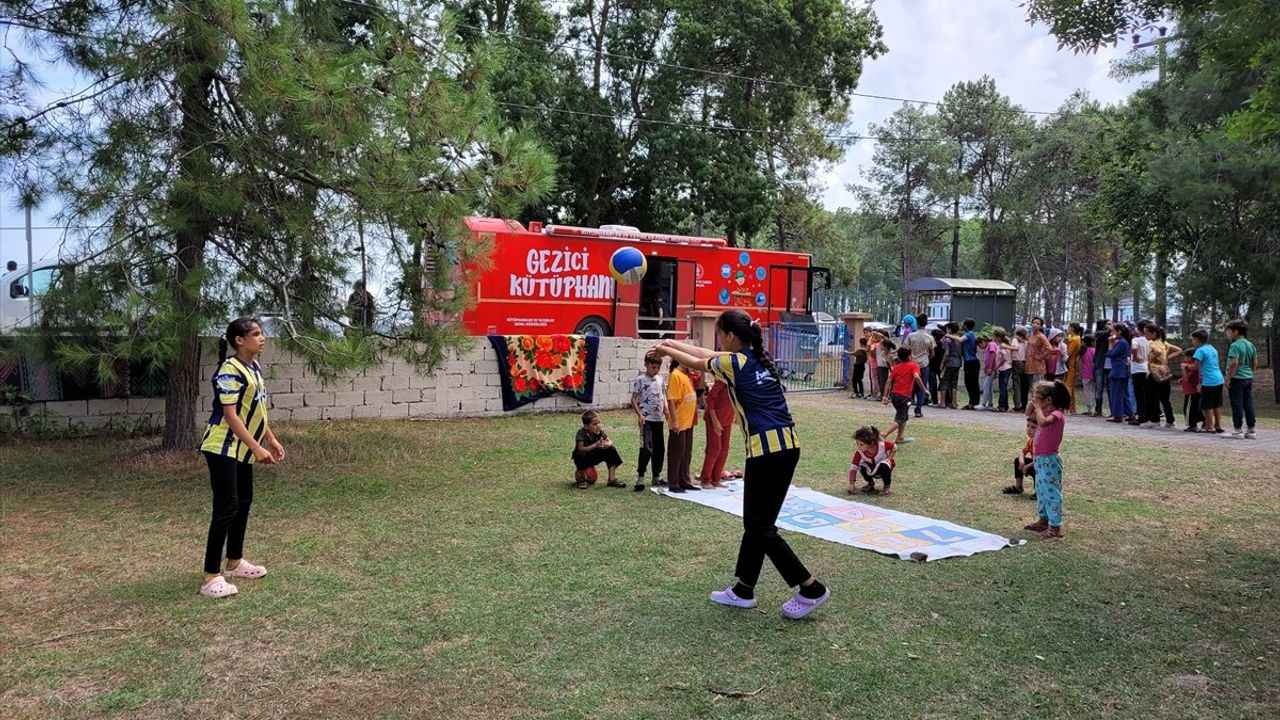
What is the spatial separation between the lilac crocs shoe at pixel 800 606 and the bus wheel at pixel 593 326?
13.3 meters

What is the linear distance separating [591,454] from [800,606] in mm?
3836

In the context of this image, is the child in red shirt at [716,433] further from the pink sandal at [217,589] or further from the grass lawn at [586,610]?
the pink sandal at [217,589]

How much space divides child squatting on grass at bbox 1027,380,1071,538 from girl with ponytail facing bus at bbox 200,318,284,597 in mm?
5351

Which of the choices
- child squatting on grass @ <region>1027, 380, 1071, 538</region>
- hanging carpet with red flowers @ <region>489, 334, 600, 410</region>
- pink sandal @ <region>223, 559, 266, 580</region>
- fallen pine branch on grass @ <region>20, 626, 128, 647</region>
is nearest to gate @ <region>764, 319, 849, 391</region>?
hanging carpet with red flowers @ <region>489, 334, 600, 410</region>

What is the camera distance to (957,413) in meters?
15.1

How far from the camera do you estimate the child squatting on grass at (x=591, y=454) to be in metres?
8.26

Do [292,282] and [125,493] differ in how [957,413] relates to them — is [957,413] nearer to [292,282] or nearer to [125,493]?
[292,282]

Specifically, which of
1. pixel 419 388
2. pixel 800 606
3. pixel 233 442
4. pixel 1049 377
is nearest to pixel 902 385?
pixel 1049 377

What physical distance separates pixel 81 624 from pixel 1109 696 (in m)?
5.07

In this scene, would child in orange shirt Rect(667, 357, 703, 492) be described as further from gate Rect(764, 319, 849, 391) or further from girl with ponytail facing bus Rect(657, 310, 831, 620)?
gate Rect(764, 319, 849, 391)

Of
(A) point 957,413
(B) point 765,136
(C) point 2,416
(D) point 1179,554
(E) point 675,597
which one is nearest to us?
(E) point 675,597

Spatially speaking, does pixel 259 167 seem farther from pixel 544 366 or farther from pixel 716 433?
pixel 544 366

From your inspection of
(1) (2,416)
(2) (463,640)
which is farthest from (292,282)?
(2) (463,640)

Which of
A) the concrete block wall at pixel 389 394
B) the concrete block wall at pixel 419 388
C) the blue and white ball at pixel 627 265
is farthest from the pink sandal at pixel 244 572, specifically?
the blue and white ball at pixel 627 265
